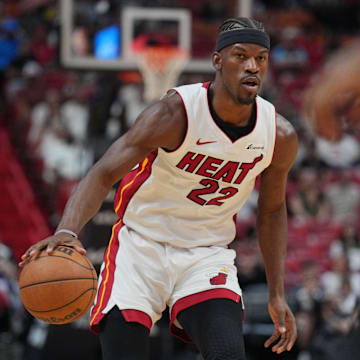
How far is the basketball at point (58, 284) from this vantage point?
10.4 ft

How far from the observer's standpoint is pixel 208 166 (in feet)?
12.1

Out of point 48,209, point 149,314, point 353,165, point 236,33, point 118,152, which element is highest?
point 236,33

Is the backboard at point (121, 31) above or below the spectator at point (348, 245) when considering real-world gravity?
above

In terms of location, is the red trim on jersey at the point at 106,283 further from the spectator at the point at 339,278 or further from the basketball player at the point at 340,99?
the spectator at the point at 339,278

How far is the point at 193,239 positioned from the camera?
3.82 meters

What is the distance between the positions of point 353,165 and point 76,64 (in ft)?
16.9

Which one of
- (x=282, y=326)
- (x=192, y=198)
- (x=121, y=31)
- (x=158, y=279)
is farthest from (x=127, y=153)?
(x=121, y=31)

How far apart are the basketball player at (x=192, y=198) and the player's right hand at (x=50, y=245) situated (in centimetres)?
18

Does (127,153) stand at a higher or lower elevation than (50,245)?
higher

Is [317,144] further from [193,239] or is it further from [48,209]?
[193,239]

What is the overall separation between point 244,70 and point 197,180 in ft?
1.94

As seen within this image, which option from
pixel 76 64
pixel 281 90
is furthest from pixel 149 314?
pixel 281 90

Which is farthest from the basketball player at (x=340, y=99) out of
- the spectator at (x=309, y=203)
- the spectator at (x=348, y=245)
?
the spectator at (x=348, y=245)

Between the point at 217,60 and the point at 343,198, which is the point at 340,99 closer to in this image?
the point at 343,198
